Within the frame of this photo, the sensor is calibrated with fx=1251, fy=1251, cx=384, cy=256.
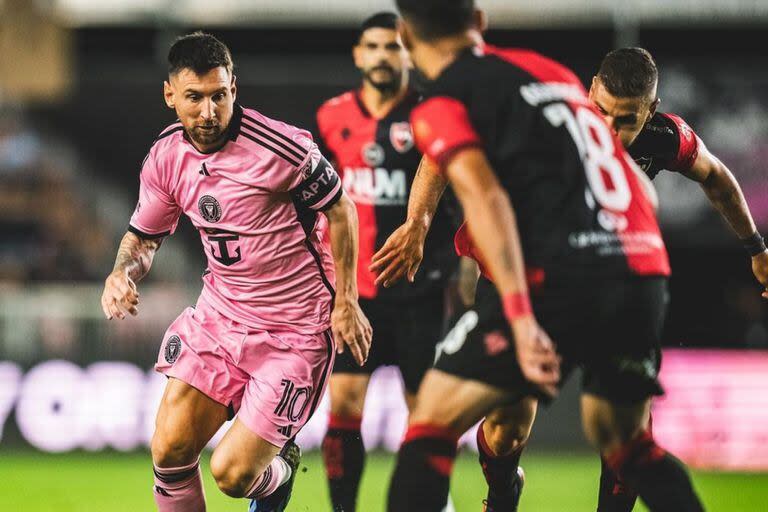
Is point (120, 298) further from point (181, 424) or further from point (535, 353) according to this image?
point (535, 353)

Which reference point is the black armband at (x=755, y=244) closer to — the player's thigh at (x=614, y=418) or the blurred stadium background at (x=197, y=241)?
the player's thigh at (x=614, y=418)

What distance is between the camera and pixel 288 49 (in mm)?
17125

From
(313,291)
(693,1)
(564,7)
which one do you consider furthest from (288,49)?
(313,291)

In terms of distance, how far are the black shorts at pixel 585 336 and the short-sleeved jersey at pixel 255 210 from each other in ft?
4.64

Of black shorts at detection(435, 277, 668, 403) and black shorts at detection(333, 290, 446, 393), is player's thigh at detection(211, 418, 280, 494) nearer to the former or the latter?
black shorts at detection(435, 277, 668, 403)

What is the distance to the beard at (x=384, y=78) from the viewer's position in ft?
23.5

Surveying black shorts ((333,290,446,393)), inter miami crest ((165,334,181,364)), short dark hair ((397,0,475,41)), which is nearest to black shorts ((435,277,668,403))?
short dark hair ((397,0,475,41))

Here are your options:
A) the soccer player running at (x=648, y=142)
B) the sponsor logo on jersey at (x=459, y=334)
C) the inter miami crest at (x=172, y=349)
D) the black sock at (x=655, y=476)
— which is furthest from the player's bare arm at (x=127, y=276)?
the soccer player running at (x=648, y=142)

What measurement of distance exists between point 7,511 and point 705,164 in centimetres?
479

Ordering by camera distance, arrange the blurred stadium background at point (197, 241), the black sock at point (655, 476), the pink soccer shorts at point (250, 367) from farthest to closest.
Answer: the blurred stadium background at point (197, 241)
the pink soccer shorts at point (250, 367)
the black sock at point (655, 476)

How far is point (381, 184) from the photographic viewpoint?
7012 millimetres

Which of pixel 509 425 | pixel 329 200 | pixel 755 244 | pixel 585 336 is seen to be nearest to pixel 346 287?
pixel 329 200

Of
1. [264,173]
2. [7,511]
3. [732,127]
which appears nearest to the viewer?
[264,173]

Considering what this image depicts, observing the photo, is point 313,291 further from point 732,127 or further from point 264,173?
point 732,127
